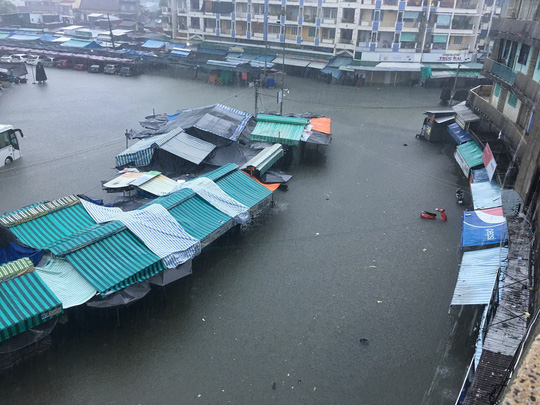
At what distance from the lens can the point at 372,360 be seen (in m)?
11.0

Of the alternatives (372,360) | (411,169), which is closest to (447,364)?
(372,360)

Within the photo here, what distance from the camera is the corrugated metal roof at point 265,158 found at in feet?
63.4

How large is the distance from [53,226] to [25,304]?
3743 millimetres

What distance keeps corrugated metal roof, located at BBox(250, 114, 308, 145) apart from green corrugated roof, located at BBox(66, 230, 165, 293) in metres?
11.8

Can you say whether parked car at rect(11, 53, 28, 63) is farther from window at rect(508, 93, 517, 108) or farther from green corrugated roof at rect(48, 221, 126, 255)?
window at rect(508, 93, 517, 108)

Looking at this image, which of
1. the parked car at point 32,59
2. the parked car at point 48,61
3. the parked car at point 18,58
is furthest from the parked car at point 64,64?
the parked car at point 18,58

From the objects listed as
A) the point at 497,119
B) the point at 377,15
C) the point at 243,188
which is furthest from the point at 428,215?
the point at 377,15

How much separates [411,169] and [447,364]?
1413 cm

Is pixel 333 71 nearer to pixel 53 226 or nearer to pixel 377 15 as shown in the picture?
pixel 377 15

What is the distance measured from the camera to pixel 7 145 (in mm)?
21859

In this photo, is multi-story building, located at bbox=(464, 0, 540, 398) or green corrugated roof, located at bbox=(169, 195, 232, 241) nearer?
multi-story building, located at bbox=(464, 0, 540, 398)

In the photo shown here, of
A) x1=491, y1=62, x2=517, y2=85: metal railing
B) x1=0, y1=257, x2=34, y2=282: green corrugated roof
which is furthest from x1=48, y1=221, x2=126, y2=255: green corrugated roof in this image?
x1=491, y1=62, x2=517, y2=85: metal railing

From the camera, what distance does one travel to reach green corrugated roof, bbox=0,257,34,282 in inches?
411

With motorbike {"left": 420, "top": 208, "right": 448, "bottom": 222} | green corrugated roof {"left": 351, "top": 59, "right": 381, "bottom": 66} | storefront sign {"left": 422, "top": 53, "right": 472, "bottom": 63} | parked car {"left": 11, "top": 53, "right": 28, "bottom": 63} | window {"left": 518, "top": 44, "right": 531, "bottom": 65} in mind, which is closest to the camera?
motorbike {"left": 420, "top": 208, "right": 448, "bottom": 222}
